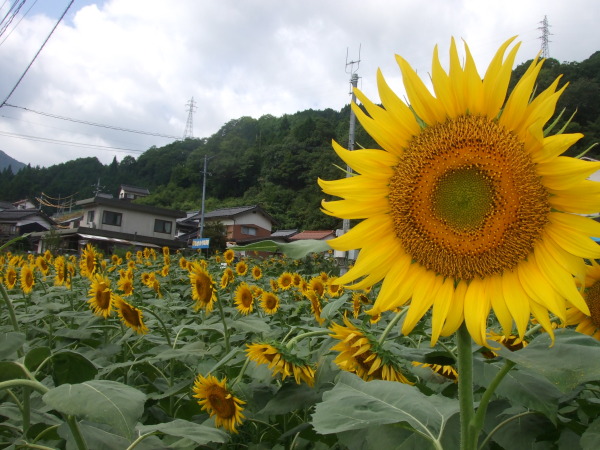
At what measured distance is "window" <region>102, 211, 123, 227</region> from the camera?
1720 inches

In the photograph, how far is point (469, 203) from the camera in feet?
4.01

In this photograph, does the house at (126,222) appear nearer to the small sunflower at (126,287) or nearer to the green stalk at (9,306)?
the small sunflower at (126,287)

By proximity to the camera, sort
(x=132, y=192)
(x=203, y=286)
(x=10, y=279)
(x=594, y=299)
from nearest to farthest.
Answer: (x=594, y=299) → (x=203, y=286) → (x=10, y=279) → (x=132, y=192)

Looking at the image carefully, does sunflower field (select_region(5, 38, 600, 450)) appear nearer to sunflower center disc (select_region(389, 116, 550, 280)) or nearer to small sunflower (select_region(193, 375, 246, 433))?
sunflower center disc (select_region(389, 116, 550, 280))

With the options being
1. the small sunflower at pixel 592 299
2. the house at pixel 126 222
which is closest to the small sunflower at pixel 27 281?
the small sunflower at pixel 592 299

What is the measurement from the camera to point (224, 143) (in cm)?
7612

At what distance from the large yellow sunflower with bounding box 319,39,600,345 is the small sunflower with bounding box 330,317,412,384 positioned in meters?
0.41

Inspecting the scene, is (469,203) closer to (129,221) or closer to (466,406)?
(466,406)

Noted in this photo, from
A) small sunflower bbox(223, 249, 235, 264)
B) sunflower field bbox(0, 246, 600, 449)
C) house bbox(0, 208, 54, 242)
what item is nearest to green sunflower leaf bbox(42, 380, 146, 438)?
sunflower field bbox(0, 246, 600, 449)

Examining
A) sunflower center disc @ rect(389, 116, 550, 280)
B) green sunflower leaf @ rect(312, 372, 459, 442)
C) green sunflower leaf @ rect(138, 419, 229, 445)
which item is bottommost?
green sunflower leaf @ rect(138, 419, 229, 445)

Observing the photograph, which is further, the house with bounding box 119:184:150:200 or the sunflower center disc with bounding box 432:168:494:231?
the house with bounding box 119:184:150:200

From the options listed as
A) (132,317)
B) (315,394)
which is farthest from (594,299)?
(132,317)

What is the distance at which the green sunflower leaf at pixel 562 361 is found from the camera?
3.40 feet

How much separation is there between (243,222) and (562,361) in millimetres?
52926
